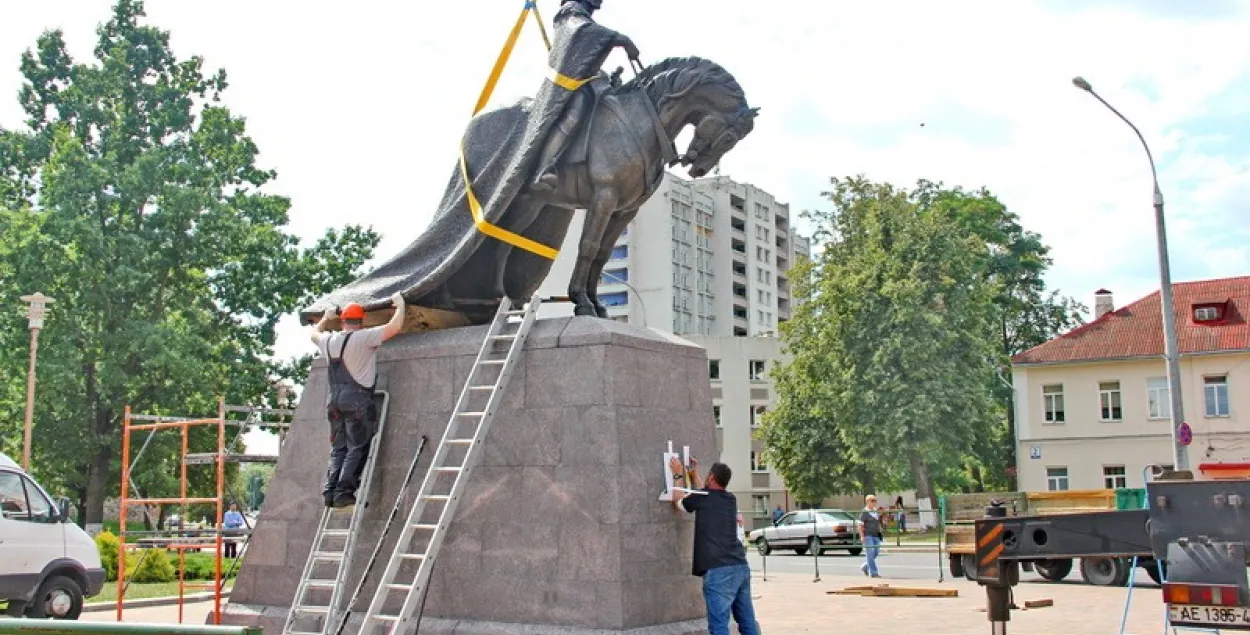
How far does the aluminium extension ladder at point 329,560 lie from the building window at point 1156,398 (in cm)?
3875

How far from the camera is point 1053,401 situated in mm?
43781

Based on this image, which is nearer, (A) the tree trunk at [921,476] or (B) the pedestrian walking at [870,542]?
(B) the pedestrian walking at [870,542]

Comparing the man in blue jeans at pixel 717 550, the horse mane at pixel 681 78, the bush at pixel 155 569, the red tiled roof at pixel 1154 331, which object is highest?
the red tiled roof at pixel 1154 331

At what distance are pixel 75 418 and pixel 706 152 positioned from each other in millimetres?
28999

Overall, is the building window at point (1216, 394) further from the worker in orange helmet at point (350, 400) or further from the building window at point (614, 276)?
the building window at point (614, 276)

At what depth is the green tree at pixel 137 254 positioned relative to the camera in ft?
106

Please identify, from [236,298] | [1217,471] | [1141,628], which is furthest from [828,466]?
[1217,471]

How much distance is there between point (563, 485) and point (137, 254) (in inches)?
1105

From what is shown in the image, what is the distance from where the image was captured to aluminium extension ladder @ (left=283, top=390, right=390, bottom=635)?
8.56m

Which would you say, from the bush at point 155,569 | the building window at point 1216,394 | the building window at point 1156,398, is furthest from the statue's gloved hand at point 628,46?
the building window at point 1156,398

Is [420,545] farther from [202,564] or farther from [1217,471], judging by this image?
[202,564]

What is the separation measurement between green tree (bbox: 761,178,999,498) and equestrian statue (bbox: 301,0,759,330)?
3008cm

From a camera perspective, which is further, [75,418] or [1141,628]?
[75,418]

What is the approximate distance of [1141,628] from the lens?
40.6 feet
